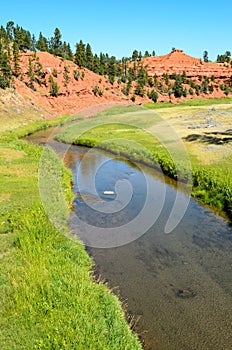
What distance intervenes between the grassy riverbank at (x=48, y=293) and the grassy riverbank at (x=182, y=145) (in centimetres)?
1106

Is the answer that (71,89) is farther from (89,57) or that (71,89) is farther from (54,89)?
(89,57)

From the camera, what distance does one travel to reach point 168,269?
15.0 meters

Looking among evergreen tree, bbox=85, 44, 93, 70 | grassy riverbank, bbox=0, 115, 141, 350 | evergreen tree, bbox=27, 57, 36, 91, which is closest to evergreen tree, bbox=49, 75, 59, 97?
evergreen tree, bbox=27, 57, 36, 91

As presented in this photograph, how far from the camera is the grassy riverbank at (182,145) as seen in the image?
2386 centimetres

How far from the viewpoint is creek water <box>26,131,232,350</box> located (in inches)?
442

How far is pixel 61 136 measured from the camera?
54.4 m

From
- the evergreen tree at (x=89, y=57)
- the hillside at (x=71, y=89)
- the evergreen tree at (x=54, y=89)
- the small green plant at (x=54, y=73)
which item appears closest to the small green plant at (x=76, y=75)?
the hillside at (x=71, y=89)

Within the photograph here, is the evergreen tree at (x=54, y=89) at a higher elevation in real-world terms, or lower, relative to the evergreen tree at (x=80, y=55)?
lower

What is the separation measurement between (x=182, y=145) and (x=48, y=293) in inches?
1211

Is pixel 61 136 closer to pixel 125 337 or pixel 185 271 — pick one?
pixel 185 271

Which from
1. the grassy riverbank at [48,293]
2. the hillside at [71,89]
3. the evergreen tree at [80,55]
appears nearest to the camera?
the grassy riverbank at [48,293]

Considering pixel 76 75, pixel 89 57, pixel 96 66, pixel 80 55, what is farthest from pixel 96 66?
pixel 76 75

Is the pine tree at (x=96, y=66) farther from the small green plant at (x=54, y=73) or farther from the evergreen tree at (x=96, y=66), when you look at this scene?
the small green plant at (x=54, y=73)

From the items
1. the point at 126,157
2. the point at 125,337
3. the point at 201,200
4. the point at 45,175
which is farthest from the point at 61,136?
the point at 125,337
